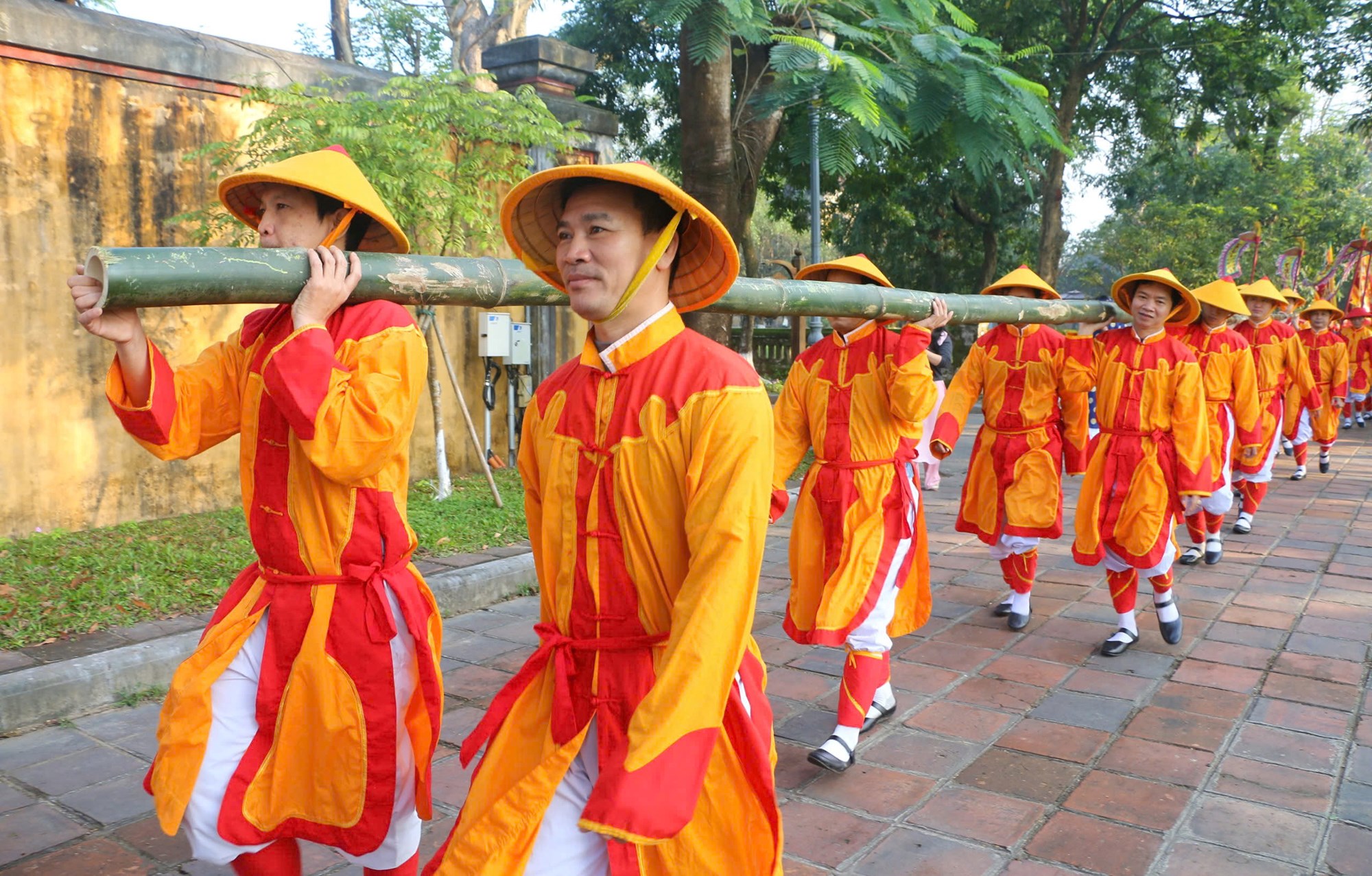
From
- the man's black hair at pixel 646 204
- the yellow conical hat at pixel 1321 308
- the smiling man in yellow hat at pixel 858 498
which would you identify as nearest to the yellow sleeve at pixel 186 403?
the man's black hair at pixel 646 204

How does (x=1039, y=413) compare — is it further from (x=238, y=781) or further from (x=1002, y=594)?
(x=238, y=781)

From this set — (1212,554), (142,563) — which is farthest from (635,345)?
(1212,554)

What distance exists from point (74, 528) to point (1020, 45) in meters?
13.1

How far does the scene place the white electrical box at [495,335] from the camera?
30.9 feet

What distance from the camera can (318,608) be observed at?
2.60 metres


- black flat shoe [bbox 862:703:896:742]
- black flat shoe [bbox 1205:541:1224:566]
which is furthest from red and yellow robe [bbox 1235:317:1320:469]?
black flat shoe [bbox 862:703:896:742]

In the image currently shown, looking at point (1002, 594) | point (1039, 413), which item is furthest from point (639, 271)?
point (1002, 594)

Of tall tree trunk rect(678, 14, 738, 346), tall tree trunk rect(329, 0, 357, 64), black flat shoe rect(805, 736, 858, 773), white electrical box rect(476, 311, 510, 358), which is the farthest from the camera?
tall tree trunk rect(329, 0, 357, 64)

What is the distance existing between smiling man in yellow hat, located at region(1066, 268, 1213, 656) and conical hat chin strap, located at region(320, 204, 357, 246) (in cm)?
430

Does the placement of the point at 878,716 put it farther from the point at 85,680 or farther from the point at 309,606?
the point at 85,680

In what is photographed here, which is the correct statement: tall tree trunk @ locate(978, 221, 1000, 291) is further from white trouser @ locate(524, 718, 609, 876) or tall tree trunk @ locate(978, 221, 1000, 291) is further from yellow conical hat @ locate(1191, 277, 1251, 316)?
white trouser @ locate(524, 718, 609, 876)

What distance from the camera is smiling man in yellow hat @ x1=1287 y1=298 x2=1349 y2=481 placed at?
11812mm

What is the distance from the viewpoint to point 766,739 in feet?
7.43

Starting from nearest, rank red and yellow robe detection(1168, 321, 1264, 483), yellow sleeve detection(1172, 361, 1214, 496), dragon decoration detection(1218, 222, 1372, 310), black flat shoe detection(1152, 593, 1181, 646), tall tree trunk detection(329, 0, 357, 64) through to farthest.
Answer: yellow sleeve detection(1172, 361, 1214, 496) → black flat shoe detection(1152, 593, 1181, 646) → red and yellow robe detection(1168, 321, 1264, 483) → dragon decoration detection(1218, 222, 1372, 310) → tall tree trunk detection(329, 0, 357, 64)
